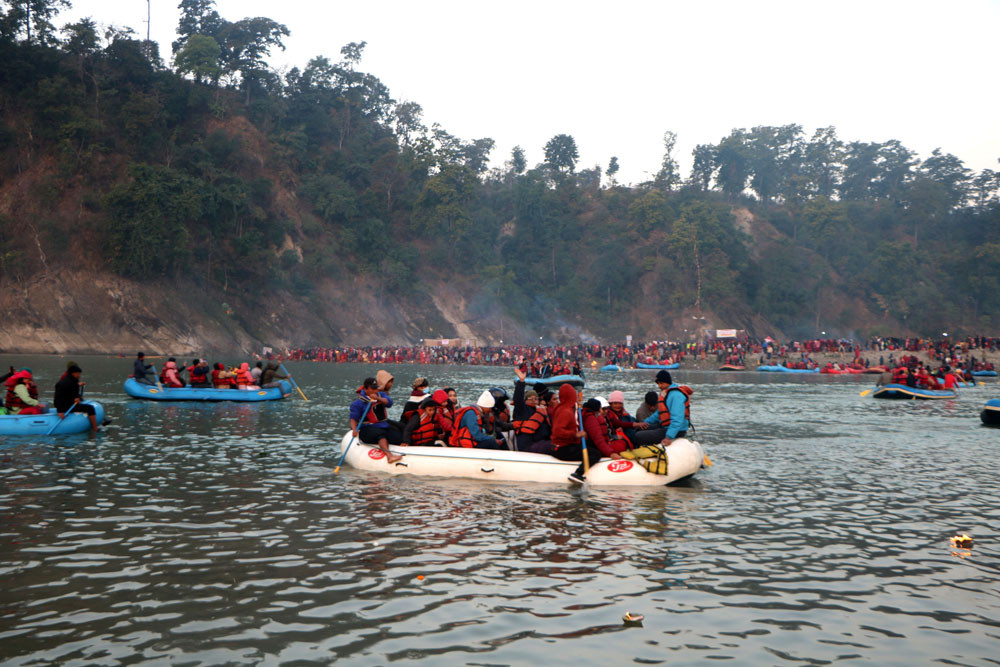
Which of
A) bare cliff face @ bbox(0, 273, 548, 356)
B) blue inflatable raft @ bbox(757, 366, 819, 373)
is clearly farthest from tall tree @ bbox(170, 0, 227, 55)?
blue inflatable raft @ bbox(757, 366, 819, 373)

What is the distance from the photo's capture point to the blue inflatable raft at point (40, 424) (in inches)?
709

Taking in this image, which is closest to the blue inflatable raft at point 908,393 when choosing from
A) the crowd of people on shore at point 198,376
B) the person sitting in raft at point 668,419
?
the person sitting in raft at point 668,419

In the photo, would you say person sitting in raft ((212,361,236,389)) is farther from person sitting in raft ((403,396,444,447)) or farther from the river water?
person sitting in raft ((403,396,444,447))

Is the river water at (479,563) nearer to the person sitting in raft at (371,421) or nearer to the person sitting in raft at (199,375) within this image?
the person sitting in raft at (371,421)

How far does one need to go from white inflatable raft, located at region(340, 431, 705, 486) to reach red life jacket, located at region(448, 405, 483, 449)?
193 mm

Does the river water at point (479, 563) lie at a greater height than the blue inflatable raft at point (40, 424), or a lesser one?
lesser

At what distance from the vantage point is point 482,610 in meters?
7.37

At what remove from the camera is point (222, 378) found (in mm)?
28953

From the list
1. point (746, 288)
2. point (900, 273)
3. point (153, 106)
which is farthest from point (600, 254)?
point (153, 106)

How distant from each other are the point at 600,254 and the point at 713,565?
98.8 metres

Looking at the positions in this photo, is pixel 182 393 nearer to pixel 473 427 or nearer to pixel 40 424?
pixel 40 424

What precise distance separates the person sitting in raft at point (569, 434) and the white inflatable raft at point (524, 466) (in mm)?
157

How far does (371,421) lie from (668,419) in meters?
5.86

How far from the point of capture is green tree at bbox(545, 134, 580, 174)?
11962 cm
